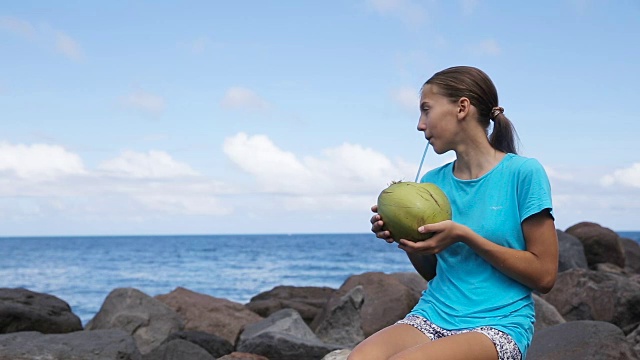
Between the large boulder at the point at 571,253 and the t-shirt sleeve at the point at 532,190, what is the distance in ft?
44.6

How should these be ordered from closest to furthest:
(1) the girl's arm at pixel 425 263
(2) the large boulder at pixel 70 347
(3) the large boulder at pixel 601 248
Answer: (1) the girl's arm at pixel 425 263
(2) the large boulder at pixel 70 347
(3) the large boulder at pixel 601 248

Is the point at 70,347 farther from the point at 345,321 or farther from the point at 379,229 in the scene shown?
the point at 379,229

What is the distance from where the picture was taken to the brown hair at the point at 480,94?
11.4 ft

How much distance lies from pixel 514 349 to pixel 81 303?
92.1ft

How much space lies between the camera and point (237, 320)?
11.5 metres

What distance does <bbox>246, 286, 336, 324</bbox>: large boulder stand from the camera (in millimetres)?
13320

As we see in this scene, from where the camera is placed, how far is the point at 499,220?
342cm

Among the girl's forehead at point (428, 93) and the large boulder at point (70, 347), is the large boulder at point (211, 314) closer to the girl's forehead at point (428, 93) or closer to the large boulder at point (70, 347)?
the large boulder at point (70, 347)

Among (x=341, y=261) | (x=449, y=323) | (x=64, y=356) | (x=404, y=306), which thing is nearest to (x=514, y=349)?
(x=449, y=323)

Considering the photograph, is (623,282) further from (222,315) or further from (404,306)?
(222,315)

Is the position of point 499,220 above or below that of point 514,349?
above

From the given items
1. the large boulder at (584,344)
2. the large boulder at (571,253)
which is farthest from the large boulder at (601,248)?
the large boulder at (584,344)

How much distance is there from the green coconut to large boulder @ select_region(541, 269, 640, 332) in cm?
751

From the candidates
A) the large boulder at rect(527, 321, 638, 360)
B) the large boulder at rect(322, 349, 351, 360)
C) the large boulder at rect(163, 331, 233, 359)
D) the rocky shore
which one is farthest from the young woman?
the large boulder at rect(163, 331, 233, 359)
